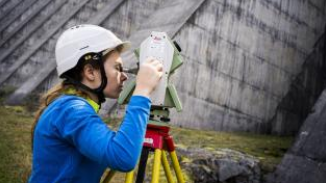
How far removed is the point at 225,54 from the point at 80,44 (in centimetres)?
854

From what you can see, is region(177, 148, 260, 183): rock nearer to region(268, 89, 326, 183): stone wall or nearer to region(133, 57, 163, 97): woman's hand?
region(268, 89, 326, 183): stone wall

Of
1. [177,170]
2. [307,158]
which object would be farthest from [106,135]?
[307,158]

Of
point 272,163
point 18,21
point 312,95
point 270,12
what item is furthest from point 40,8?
point 272,163

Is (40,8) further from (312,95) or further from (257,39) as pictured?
(312,95)

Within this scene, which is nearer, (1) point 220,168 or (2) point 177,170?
(2) point 177,170

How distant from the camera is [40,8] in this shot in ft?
60.1

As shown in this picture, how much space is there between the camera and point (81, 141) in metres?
Answer: 1.62

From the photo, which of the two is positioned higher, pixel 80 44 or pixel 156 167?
pixel 80 44

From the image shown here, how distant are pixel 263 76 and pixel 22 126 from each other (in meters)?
6.75

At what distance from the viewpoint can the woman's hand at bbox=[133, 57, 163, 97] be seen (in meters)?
1.74

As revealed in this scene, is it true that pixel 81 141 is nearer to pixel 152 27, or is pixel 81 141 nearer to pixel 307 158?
pixel 307 158

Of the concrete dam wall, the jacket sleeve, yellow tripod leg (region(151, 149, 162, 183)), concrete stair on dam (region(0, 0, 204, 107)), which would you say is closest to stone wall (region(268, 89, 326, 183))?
yellow tripod leg (region(151, 149, 162, 183))

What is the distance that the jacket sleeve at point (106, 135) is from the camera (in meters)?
1.59

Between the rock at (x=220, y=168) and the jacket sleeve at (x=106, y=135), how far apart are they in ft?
12.8
